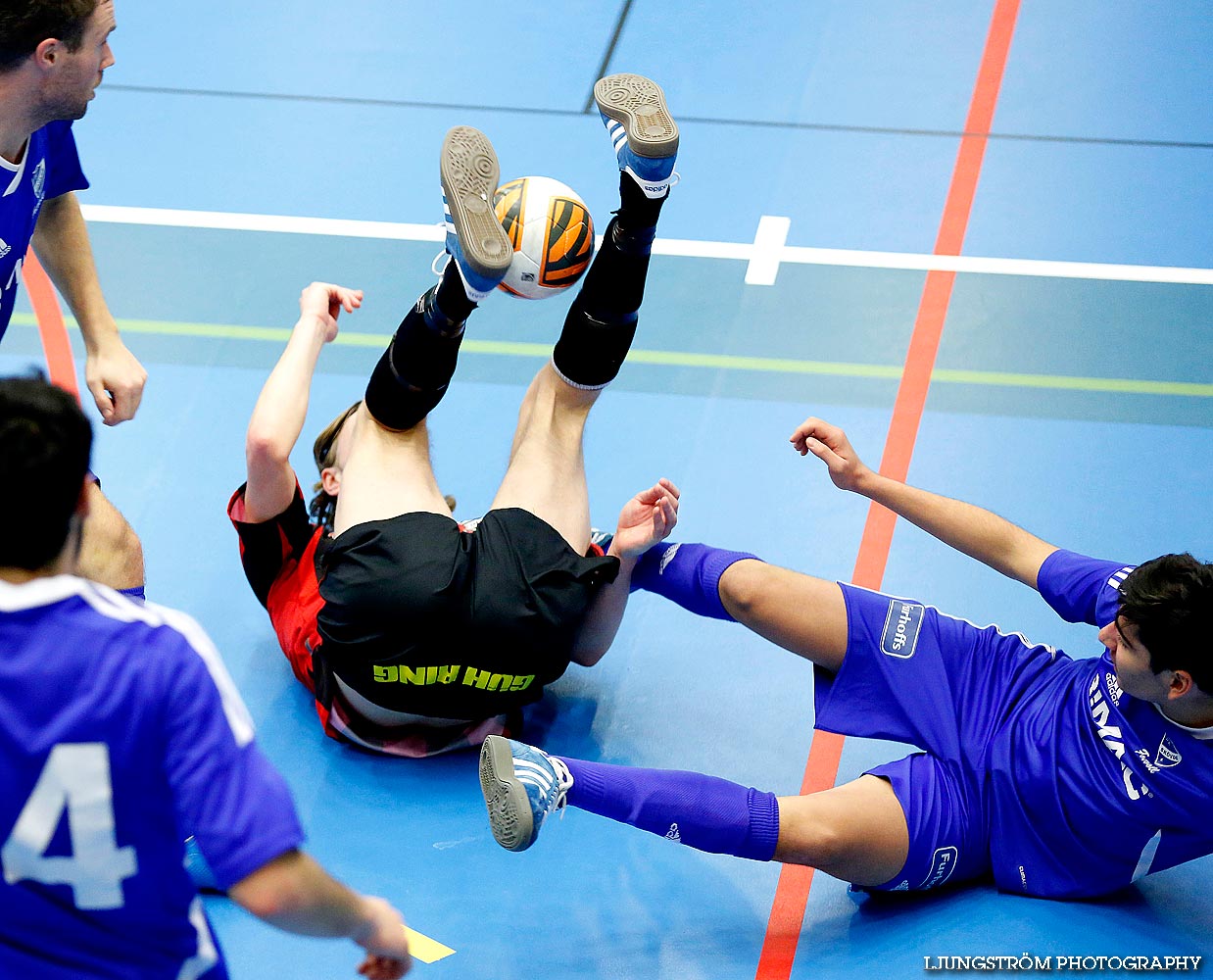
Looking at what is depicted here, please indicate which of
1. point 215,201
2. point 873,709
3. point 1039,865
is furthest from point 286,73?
point 1039,865

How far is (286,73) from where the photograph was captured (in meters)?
7.18

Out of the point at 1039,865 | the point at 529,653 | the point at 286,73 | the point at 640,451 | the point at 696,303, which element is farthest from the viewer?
the point at 286,73

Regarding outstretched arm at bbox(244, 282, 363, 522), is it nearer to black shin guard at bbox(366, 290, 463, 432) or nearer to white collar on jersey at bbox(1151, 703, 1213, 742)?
black shin guard at bbox(366, 290, 463, 432)

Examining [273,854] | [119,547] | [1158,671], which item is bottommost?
[119,547]

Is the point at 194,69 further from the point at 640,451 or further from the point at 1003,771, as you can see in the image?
the point at 1003,771

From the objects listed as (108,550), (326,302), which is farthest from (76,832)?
(326,302)

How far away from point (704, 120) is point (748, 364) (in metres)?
1.88

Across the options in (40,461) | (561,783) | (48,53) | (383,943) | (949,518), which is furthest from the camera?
(949,518)

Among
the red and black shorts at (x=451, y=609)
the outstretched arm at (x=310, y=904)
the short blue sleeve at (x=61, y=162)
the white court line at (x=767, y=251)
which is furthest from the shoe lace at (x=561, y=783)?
the white court line at (x=767, y=251)

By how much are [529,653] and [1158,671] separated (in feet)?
5.11

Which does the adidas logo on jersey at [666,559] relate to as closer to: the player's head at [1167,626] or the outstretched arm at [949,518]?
the outstretched arm at [949,518]

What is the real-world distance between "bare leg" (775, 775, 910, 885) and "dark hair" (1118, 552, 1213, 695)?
77 cm

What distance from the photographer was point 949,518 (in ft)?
12.2

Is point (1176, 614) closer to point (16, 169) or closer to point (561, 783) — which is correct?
point (561, 783)
